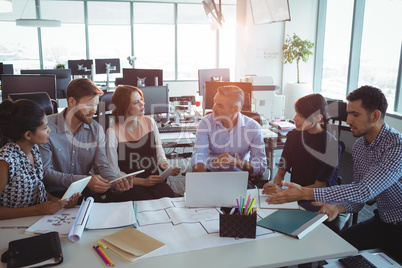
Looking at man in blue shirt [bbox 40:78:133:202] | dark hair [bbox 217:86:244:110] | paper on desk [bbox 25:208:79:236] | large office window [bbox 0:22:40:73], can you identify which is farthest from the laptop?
large office window [bbox 0:22:40:73]

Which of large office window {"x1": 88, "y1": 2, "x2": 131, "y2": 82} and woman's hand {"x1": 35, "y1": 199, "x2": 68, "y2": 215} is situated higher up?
large office window {"x1": 88, "y1": 2, "x2": 131, "y2": 82}

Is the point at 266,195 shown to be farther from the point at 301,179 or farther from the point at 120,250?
the point at 120,250

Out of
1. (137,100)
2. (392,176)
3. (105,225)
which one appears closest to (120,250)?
(105,225)

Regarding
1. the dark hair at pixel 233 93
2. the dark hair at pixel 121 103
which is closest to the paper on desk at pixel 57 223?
the dark hair at pixel 121 103

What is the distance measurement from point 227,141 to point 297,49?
4.41 metres

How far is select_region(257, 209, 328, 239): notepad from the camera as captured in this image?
58.9 inches

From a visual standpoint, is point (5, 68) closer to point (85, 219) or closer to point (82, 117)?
point (82, 117)

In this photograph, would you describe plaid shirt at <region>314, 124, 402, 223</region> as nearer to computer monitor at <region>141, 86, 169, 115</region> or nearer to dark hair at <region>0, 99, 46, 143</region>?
dark hair at <region>0, 99, 46, 143</region>

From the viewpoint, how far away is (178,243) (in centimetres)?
140

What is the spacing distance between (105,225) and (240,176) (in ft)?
2.31

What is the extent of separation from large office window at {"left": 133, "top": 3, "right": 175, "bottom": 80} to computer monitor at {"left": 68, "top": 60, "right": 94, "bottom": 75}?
88.9 inches

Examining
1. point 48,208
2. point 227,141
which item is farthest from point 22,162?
point 227,141

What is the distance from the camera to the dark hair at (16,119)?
1797 millimetres

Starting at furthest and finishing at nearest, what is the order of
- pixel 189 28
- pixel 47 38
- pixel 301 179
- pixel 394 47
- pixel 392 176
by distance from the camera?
pixel 189 28 → pixel 47 38 → pixel 394 47 → pixel 301 179 → pixel 392 176
